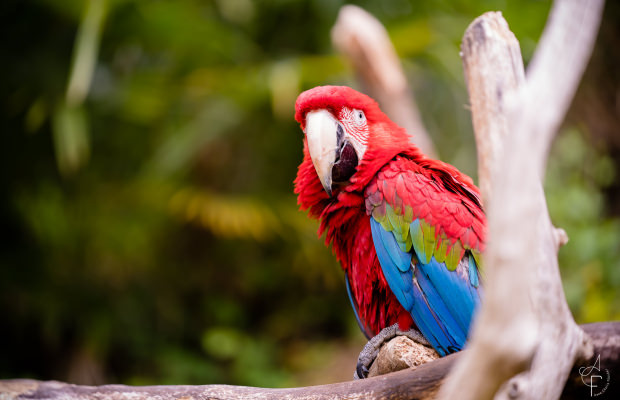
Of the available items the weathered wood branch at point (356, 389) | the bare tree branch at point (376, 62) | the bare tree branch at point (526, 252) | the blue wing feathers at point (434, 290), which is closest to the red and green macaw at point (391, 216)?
the blue wing feathers at point (434, 290)

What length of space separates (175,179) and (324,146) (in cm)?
201

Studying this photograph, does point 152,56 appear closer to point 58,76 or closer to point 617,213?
point 58,76

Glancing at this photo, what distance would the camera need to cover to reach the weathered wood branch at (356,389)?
93 centimetres

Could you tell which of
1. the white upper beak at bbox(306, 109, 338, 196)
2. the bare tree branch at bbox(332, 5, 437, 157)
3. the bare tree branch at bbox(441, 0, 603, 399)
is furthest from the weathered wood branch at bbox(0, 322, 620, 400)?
the bare tree branch at bbox(332, 5, 437, 157)

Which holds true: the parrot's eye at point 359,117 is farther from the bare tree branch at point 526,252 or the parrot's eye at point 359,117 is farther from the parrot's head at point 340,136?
the bare tree branch at point 526,252

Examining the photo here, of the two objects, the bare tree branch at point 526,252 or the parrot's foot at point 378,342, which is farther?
the parrot's foot at point 378,342

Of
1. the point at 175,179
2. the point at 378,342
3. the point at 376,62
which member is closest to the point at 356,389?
the point at 378,342

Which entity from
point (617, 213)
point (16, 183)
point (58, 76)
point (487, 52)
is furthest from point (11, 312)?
point (617, 213)

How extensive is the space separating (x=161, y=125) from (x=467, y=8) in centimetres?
210

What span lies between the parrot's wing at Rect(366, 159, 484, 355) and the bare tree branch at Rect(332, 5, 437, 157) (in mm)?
1239

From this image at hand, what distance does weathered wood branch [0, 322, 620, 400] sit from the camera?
0.93 meters

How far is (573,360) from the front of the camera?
34.5 inches

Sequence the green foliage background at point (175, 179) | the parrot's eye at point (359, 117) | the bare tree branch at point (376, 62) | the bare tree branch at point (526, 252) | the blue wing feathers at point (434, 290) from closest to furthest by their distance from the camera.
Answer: the bare tree branch at point (526, 252), the blue wing feathers at point (434, 290), the parrot's eye at point (359, 117), the bare tree branch at point (376, 62), the green foliage background at point (175, 179)

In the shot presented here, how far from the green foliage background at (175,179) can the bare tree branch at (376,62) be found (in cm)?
30
